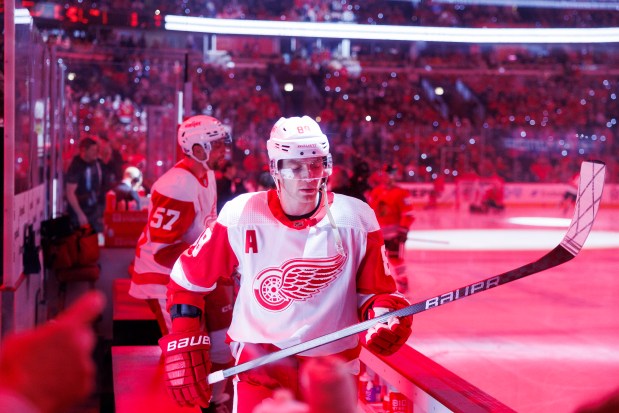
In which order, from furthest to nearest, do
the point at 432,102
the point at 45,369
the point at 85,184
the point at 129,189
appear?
the point at 432,102, the point at 129,189, the point at 85,184, the point at 45,369

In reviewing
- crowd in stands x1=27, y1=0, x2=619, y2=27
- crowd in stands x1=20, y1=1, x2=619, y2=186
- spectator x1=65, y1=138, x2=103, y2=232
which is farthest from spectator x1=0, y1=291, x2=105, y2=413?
crowd in stands x1=27, y1=0, x2=619, y2=27

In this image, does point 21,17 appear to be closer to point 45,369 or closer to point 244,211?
point 244,211

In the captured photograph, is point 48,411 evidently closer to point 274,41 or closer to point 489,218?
point 489,218

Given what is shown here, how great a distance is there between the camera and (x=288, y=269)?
2.52 m

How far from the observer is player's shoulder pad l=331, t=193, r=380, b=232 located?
2.58m

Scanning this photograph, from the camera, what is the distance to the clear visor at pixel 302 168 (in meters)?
2.59

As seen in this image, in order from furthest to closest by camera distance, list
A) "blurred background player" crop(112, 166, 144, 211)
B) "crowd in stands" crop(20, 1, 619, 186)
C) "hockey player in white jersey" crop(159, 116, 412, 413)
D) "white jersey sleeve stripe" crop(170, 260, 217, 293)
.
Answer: "crowd in stands" crop(20, 1, 619, 186), "blurred background player" crop(112, 166, 144, 211), "white jersey sleeve stripe" crop(170, 260, 217, 293), "hockey player in white jersey" crop(159, 116, 412, 413)

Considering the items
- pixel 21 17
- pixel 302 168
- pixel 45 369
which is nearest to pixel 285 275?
pixel 302 168

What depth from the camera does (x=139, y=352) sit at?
14.8 ft

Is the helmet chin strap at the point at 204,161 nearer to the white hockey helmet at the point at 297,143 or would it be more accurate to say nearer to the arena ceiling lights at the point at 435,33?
the white hockey helmet at the point at 297,143

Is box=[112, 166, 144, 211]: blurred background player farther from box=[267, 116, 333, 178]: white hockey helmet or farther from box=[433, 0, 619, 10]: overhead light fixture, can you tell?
box=[433, 0, 619, 10]: overhead light fixture

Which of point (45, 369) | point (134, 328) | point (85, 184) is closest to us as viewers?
point (45, 369)

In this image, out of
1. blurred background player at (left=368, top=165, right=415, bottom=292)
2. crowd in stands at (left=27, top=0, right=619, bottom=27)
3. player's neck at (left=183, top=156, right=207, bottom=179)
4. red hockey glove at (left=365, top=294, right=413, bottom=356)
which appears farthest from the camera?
crowd in stands at (left=27, top=0, right=619, bottom=27)

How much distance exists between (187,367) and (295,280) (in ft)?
1.24
